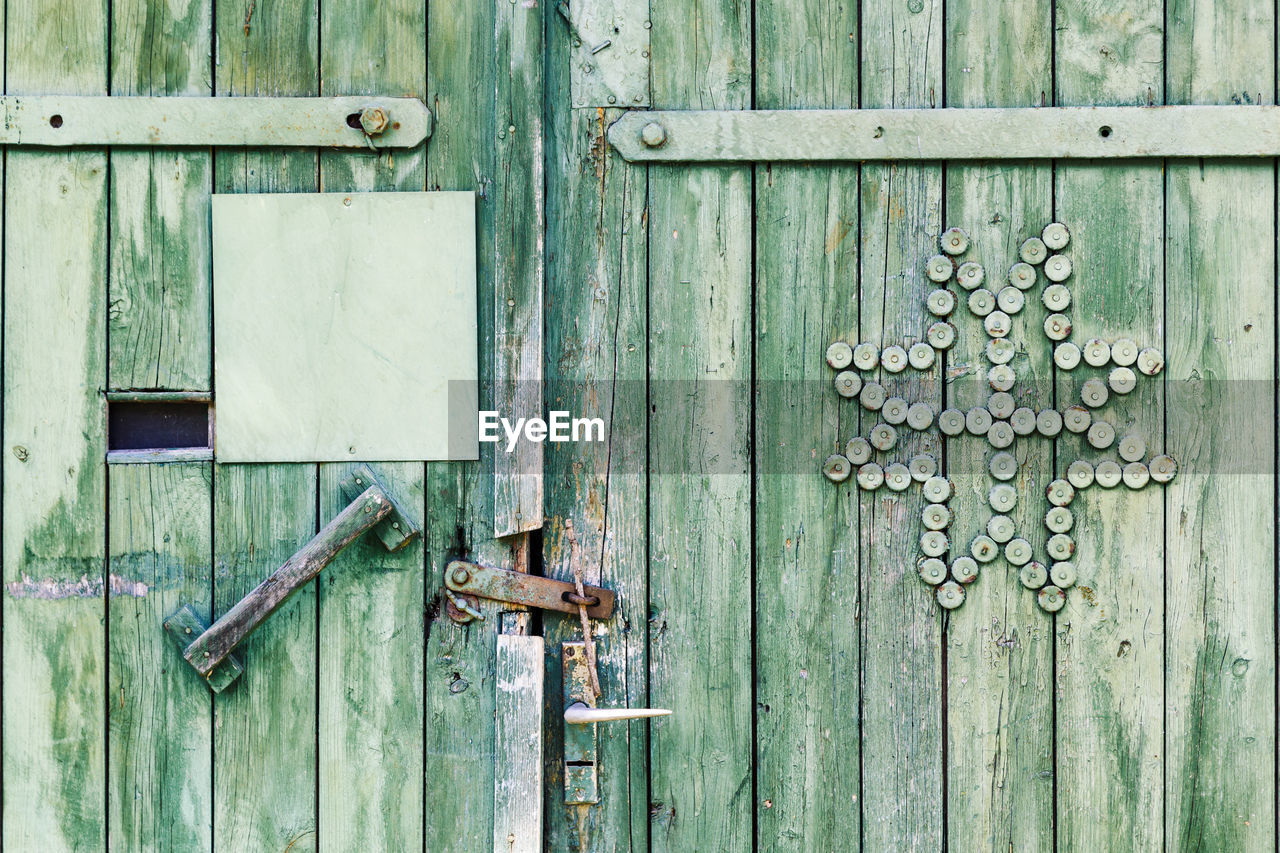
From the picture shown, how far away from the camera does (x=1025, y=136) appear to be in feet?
5.17

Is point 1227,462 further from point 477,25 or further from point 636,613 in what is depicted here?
point 477,25

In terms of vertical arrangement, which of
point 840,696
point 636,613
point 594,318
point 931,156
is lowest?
point 840,696

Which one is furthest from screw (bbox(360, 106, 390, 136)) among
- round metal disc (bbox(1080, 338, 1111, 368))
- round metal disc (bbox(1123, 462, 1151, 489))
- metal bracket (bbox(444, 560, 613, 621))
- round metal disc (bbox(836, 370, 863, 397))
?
round metal disc (bbox(1123, 462, 1151, 489))

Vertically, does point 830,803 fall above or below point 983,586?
below

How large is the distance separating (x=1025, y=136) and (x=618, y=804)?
48.3 inches

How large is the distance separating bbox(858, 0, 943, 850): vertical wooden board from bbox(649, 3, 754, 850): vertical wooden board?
0.19 m

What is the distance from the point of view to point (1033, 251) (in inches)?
62.7

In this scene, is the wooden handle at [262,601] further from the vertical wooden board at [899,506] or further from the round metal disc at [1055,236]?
the round metal disc at [1055,236]

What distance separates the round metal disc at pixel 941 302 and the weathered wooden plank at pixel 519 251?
61 cm

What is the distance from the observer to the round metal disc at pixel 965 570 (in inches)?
62.7

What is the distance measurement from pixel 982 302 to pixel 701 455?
0.50 metres

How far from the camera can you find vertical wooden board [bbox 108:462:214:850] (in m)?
1.58

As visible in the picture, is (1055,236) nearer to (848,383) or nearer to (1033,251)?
(1033,251)

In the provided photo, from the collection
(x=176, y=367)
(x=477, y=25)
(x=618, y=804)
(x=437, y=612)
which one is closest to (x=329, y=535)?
(x=437, y=612)
